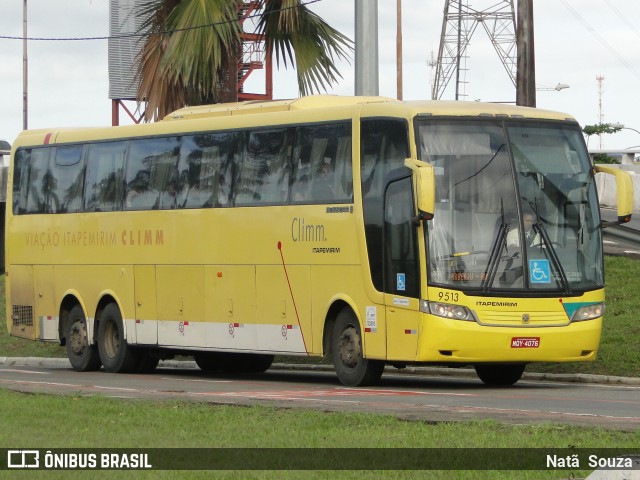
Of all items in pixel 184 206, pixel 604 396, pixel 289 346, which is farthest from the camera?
pixel 184 206

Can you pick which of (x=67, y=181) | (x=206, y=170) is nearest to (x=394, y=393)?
(x=206, y=170)

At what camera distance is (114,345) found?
25328mm

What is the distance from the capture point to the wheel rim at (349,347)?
19.9 meters

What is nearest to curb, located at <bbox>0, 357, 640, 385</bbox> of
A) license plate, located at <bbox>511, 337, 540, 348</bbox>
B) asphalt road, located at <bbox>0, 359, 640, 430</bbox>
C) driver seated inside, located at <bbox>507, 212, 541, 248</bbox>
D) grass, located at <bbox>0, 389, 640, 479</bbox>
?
asphalt road, located at <bbox>0, 359, 640, 430</bbox>

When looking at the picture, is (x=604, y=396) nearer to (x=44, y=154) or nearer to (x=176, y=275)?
(x=176, y=275)

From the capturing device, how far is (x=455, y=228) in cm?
1880

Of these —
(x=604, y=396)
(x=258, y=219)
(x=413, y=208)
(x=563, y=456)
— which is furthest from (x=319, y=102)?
(x=563, y=456)

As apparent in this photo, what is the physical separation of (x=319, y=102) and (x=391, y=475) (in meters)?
12.2

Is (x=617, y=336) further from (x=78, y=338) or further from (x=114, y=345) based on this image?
(x=78, y=338)

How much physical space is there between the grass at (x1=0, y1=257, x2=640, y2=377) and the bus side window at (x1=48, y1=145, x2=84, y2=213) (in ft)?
16.6

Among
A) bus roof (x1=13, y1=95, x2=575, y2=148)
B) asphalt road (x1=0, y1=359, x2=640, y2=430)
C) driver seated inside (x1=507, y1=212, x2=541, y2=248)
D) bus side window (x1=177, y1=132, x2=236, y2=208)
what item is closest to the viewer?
asphalt road (x1=0, y1=359, x2=640, y2=430)

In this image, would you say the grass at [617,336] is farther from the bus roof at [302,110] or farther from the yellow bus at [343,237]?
the bus roof at [302,110]

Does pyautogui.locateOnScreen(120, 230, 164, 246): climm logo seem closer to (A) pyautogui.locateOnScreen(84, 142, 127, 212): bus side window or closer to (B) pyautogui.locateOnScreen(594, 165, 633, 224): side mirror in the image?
(A) pyautogui.locateOnScreen(84, 142, 127, 212): bus side window

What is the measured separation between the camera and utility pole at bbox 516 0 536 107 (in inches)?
1141
